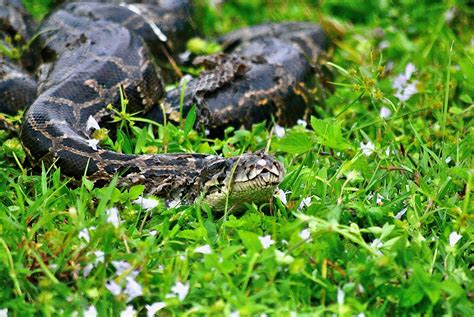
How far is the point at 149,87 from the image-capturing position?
7133 mm

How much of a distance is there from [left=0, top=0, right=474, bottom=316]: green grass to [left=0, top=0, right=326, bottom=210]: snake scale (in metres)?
0.22

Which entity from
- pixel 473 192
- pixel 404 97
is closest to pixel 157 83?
pixel 404 97

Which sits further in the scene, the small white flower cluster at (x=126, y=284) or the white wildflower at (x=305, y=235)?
Answer: the white wildflower at (x=305, y=235)

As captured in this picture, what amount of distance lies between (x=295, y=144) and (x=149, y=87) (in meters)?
2.04

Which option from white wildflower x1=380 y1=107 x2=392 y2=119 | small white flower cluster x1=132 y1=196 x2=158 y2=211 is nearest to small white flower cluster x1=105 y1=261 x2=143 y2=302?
small white flower cluster x1=132 y1=196 x2=158 y2=211

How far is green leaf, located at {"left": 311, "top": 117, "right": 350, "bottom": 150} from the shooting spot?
17.6 feet

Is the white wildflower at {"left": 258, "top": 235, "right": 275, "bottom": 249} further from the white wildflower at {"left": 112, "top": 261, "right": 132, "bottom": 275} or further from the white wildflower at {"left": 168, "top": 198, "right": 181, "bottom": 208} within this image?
the white wildflower at {"left": 168, "top": 198, "right": 181, "bottom": 208}

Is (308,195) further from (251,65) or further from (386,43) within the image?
(386,43)

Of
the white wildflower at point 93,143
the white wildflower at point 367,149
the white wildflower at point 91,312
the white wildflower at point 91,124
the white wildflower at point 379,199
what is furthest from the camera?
the white wildflower at point 91,124

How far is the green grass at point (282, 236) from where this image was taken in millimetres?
4023

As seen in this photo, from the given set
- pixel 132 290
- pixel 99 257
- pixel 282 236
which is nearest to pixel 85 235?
pixel 99 257

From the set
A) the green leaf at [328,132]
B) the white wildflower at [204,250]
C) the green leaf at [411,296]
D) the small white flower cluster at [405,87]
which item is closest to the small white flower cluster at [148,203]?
the white wildflower at [204,250]

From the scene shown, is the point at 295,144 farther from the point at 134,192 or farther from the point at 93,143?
the point at 93,143

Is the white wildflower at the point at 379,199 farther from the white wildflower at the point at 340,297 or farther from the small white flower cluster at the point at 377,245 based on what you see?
the white wildflower at the point at 340,297
